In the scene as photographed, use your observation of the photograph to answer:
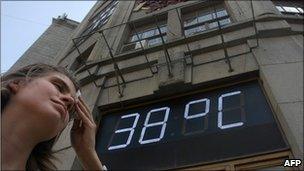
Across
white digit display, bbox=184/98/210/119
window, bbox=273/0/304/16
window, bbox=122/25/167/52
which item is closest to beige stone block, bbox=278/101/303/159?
white digit display, bbox=184/98/210/119

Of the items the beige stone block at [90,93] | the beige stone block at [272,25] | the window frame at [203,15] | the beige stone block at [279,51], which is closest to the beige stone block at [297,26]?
the beige stone block at [272,25]

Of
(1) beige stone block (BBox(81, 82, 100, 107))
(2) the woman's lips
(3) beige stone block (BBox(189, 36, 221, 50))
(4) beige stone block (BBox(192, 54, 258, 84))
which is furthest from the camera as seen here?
(3) beige stone block (BBox(189, 36, 221, 50))

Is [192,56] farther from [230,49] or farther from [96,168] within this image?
[96,168]

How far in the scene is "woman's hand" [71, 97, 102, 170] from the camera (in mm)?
1692

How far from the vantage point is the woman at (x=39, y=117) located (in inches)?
53.3

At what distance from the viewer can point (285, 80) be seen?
7.18 metres

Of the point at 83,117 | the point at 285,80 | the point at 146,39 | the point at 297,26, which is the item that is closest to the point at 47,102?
the point at 83,117

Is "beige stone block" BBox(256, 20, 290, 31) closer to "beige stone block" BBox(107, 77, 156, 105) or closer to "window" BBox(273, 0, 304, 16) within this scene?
"window" BBox(273, 0, 304, 16)

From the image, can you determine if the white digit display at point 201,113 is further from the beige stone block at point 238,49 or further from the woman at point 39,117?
the woman at point 39,117

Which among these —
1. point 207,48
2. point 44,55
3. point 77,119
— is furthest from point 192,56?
point 44,55

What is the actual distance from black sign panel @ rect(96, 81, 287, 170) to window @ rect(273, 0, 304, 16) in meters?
5.41

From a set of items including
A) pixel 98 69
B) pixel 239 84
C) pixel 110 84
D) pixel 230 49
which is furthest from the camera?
pixel 98 69

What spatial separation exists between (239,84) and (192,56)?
5.71 ft

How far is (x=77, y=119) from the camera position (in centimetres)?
179
